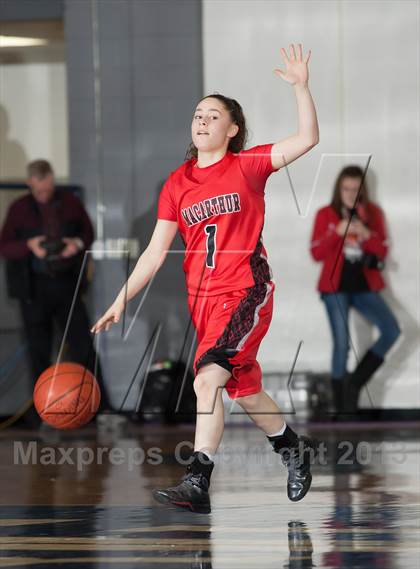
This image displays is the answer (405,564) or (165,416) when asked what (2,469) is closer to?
(165,416)

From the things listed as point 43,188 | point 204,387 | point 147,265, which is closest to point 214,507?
point 204,387

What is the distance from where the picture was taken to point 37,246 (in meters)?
8.63

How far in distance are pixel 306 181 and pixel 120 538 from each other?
4366 millimetres

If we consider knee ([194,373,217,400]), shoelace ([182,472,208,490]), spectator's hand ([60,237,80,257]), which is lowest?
shoelace ([182,472,208,490])

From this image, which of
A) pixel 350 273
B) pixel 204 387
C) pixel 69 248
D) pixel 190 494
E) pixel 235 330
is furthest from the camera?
pixel 69 248

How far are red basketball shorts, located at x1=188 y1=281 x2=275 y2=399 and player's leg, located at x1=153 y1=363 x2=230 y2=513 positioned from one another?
77 millimetres

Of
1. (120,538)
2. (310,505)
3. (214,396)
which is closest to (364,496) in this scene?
(310,505)

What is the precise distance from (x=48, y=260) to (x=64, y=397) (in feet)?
8.34

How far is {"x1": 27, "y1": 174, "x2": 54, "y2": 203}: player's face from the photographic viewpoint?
866cm

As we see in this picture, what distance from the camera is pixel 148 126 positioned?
8633mm

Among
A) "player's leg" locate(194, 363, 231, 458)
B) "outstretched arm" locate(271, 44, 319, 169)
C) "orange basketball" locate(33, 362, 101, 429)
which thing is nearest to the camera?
"player's leg" locate(194, 363, 231, 458)

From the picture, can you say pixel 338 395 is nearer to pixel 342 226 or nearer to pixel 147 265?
pixel 342 226

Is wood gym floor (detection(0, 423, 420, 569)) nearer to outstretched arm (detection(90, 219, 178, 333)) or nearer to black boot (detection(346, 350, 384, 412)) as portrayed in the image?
black boot (detection(346, 350, 384, 412))

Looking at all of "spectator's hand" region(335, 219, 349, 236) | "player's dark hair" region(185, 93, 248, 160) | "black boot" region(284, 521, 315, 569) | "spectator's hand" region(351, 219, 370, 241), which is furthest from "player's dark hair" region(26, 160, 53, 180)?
"black boot" region(284, 521, 315, 569)
